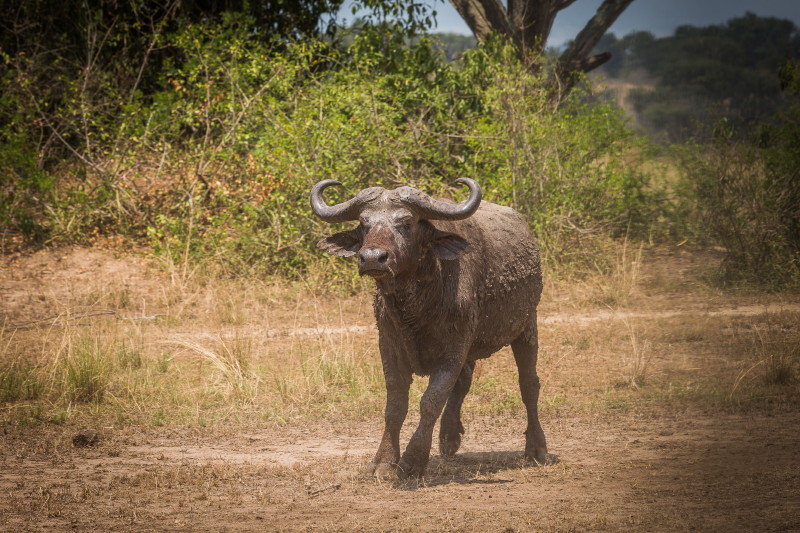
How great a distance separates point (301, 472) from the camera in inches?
253

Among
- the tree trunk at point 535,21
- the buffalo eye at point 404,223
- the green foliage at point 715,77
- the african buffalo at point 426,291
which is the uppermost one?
the tree trunk at point 535,21

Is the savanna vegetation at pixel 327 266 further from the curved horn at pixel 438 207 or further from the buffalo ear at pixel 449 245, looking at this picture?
the curved horn at pixel 438 207

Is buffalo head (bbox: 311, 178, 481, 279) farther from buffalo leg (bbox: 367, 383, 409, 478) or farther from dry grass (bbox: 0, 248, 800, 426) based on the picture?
dry grass (bbox: 0, 248, 800, 426)

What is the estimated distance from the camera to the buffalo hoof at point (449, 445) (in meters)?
7.08

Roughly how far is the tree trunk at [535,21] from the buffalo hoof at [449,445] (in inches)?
474

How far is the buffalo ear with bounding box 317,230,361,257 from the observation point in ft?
20.3

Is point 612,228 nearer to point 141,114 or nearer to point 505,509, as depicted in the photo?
point 141,114

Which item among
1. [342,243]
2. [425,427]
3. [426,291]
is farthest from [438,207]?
[425,427]

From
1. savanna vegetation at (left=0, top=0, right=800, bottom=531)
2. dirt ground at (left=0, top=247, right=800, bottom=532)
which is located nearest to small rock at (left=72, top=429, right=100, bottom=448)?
dirt ground at (left=0, top=247, right=800, bottom=532)

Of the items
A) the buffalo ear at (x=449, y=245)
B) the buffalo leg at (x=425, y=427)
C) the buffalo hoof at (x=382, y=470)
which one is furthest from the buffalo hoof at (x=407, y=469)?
the buffalo ear at (x=449, y=245)

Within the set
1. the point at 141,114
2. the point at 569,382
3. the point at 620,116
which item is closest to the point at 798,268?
the point at 620,116

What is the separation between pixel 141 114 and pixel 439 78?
505 centimetres

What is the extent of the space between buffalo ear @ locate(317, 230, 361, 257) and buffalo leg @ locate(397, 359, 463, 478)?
1.01 meters

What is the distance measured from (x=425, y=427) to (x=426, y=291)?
87cm
